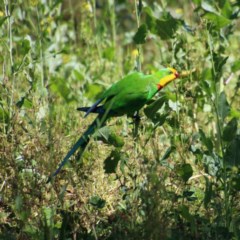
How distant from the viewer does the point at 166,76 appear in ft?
9.59

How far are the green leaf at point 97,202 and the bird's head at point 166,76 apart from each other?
1.71 feet

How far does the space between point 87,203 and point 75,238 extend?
0.17 m

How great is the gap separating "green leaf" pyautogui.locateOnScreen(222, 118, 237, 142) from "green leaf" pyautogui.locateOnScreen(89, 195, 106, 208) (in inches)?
19.5

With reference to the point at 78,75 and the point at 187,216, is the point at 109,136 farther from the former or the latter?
the point at 78,75

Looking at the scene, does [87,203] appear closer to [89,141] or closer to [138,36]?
[89,141]

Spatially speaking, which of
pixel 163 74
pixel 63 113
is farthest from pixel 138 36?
pixel 63 113

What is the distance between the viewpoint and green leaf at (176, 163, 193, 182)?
8.84ft

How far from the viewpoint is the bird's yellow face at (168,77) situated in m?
2.89

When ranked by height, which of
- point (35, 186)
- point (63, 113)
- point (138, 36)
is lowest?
point (35, 186)

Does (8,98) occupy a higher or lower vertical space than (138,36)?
lower

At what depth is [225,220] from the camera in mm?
2641

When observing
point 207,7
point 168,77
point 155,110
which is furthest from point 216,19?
point 155,110

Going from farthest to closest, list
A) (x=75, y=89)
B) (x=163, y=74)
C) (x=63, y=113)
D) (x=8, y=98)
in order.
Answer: (x=75, y=89)
(x=63, y=113)
(x=8, y=98)
(x=163, y=74)

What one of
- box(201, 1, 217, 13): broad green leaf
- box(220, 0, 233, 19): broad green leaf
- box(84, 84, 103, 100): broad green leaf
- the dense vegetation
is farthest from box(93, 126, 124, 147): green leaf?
box(84, 84, 103, 100): broad green leaf
